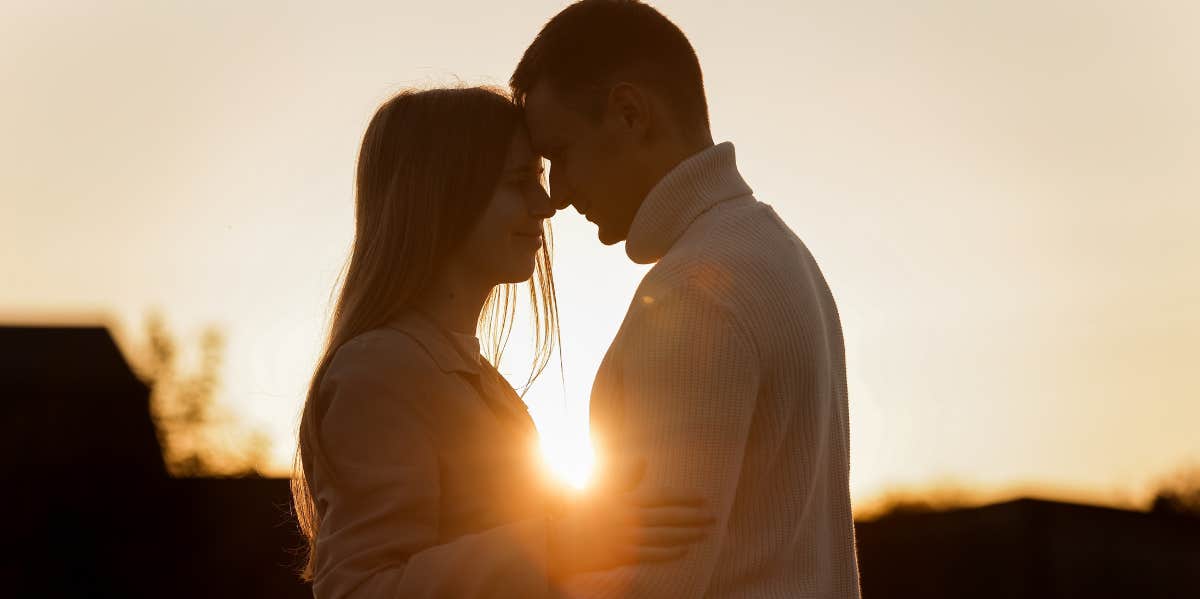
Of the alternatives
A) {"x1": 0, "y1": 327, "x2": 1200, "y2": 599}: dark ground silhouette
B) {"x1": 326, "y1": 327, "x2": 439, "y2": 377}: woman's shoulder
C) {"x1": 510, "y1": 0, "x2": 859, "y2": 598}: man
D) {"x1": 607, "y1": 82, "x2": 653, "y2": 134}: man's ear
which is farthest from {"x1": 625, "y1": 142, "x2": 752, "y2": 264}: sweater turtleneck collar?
{"x1": 0, "y1": 327, "x2": 1200, "y2": 599}: dark ground silhouette

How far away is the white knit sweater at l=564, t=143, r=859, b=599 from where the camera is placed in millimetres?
3217

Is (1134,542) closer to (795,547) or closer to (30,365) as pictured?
(795,547)

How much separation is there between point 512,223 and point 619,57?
2.02 feet

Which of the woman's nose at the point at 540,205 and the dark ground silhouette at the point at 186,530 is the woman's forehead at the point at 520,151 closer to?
the woman's nose at the point at 540,205

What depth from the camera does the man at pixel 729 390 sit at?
3221mm

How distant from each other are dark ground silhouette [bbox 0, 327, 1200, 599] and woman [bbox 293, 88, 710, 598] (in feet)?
28.0

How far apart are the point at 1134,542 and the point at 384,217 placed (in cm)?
1546

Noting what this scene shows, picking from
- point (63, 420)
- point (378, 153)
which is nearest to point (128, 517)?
point (63, 420)

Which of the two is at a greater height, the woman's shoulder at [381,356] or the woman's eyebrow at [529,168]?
the woman's eyebrow at [529,168]

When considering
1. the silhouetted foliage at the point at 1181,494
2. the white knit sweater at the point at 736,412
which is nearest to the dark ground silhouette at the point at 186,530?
the white knit sweater at the point at 736,412

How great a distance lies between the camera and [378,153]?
446 cm

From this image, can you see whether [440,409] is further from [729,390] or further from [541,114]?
[729,390]

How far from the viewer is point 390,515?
379cm

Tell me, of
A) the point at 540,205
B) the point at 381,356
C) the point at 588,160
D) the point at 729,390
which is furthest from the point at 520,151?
the point at 729,390
